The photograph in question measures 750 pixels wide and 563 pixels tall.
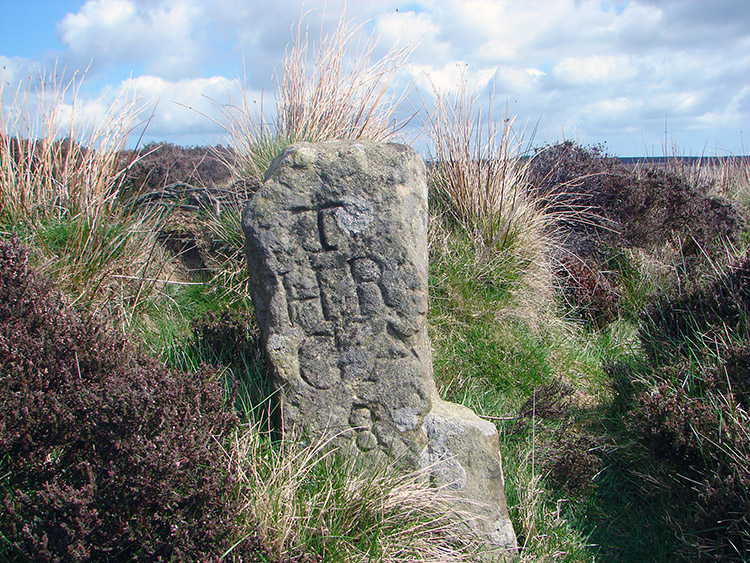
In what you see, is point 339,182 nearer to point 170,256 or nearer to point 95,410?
point 95,410

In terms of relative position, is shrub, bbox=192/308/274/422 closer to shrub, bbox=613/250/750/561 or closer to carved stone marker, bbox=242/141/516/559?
carved stone marker, bbox=242/141/516/559

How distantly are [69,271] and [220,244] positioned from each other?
1443 mm

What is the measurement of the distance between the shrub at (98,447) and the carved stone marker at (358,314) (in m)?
0.45

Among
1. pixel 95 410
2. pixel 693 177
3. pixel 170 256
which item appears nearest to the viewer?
pixel 95 410

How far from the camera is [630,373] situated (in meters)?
3.96

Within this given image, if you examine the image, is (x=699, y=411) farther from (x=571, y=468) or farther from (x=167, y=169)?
(x=167, y=169)

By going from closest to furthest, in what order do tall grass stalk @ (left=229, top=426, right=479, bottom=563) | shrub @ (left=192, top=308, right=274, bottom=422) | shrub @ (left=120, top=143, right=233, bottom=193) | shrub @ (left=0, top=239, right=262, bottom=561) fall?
shrub @ (left=0, top=239, right=262, bottom=561) → tall grass stalk @ (left=229, top=426, right=479, bottom=563) → shrub @ (left=192, top=308, right=274, bottom=422) → shrub @ (left=120, top=143, right=233, bottom=193)

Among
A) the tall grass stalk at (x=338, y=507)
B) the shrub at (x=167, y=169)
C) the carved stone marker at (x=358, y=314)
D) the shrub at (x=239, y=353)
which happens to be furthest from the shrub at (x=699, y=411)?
the shrub at (x=167, y=169)

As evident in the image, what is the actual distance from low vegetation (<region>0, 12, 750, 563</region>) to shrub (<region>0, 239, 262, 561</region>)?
10 mm

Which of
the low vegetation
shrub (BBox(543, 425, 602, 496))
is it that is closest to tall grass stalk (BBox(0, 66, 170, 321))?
the low vegetation

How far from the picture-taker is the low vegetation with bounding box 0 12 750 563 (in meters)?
2.27

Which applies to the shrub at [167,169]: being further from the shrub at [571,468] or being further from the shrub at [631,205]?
the shrub at [571,468]

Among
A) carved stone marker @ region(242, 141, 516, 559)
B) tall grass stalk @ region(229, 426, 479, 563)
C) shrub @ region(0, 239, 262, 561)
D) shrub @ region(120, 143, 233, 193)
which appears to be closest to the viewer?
shrub @ region(0, 239, 262, 561)

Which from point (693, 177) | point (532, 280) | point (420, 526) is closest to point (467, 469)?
point (420, 526)
